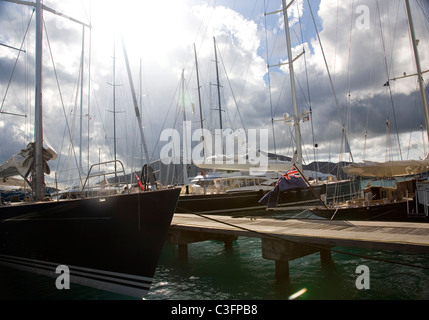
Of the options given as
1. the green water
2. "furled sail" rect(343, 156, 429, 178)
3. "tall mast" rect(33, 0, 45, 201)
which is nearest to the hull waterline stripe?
the green water

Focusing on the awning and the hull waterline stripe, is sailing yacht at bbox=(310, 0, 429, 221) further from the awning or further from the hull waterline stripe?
the hull waterline stripe

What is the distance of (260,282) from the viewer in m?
7.70

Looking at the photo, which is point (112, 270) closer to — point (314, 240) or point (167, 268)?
point (167, 268)

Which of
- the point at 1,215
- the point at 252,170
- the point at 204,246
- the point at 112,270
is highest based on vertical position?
the point at 252,170

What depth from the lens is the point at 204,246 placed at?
43.3ft

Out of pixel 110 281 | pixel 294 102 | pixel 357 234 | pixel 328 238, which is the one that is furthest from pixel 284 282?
pixel 294 102

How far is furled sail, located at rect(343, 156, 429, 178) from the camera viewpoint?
1326 cm

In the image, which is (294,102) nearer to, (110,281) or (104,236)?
(104,236)

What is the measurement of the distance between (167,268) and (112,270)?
347cm

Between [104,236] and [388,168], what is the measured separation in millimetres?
12804

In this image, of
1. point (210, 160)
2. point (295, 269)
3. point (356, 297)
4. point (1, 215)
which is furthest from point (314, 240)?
point (210, 160)

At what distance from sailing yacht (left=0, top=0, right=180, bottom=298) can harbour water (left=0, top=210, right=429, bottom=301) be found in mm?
614

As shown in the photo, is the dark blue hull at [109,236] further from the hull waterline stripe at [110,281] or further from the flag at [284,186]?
the flag at [284,186]
